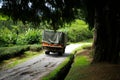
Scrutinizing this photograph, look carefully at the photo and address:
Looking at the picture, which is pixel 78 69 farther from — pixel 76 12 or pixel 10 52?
pixel 10 52

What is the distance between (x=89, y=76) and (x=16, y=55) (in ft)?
55.3

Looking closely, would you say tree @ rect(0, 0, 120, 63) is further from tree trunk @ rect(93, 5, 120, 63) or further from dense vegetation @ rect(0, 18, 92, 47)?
dense vegetation @ rect(0, 18, 92, 47)

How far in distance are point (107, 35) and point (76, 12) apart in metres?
2.23

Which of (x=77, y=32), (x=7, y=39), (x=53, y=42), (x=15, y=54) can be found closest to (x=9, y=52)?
(x=15, y=54)

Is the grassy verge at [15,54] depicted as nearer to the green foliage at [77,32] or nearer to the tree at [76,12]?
the tree at [76,12]

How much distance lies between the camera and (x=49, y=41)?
3108 cm

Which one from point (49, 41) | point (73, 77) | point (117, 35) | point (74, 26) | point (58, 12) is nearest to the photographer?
point (73, 77)

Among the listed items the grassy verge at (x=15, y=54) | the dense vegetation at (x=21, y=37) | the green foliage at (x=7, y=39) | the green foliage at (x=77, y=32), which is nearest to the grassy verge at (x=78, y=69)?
the dense vegetation at (x=21, y=37)

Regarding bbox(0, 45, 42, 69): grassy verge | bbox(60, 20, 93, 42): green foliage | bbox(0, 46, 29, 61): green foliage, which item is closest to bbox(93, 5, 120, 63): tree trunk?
bbox(0, 45, 42, 69): grassy verge

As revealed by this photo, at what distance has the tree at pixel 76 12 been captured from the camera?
14.4m

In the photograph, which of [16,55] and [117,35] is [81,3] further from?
[16,55]

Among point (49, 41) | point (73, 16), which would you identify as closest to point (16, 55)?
point (49, 41)

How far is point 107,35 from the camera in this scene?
659 inches

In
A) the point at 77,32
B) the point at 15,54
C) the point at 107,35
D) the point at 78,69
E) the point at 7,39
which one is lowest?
the point at 15,54
